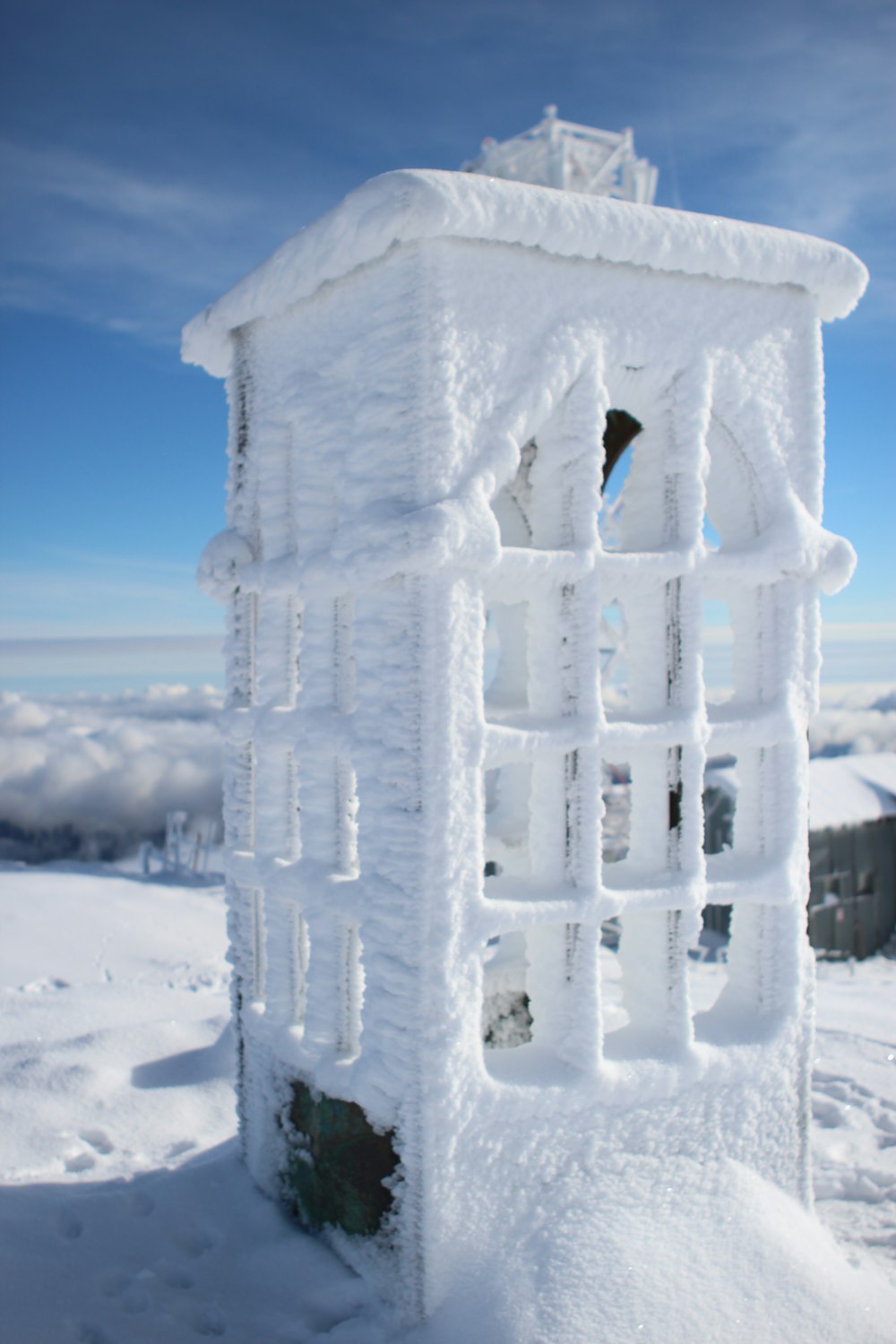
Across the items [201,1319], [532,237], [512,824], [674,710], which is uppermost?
[532,237]

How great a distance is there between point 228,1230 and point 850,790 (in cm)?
1294

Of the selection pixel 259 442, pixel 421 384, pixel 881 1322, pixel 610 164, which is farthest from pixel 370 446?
pixel 610 164

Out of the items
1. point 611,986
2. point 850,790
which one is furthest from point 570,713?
point 850,790

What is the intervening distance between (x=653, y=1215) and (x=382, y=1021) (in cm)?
124

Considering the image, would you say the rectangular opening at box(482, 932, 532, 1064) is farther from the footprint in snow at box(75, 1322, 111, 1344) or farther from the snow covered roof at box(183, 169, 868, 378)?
the snow covered roof at box(183, 169, 868, 378)

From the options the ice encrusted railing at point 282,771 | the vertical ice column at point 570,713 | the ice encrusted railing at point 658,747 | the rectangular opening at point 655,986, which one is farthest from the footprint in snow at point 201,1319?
the rectangular opening at point 655,986

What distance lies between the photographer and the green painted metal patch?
3.81m

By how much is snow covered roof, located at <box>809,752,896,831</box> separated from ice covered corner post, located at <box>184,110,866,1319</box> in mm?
10334

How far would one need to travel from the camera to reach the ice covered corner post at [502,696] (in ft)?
11.7

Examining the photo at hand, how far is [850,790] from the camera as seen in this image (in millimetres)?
15375

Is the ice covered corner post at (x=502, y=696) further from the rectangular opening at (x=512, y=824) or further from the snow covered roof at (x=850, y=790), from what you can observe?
the snow covered roof at (x=850, y=790)

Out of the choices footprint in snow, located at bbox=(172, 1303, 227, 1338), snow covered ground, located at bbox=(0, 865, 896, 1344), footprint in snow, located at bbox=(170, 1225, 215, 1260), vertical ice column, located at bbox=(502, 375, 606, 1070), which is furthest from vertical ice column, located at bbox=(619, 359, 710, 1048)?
footprint in snow, located at bbox=(170, 1225, 215, 1260)

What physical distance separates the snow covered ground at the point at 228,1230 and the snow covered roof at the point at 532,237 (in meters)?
3.41

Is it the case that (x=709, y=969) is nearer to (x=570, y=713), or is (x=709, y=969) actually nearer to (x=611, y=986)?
(x=611, y=986)
